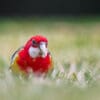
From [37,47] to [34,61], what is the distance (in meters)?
0.11

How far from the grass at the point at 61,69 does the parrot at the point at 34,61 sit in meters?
0.07

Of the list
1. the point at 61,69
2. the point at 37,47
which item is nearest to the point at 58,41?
the point at 61,69

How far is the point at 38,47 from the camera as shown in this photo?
13.2ft

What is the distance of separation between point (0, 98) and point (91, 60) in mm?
2471

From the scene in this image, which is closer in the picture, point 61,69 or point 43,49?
point 43,49

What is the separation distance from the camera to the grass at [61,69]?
323cm

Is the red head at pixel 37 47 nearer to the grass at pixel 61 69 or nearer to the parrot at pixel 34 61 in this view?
the parrot at pixel 34 61

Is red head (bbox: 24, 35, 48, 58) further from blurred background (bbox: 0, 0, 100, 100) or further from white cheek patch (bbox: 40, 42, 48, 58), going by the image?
blurred background (bbox: 0, 0, 100, 100)

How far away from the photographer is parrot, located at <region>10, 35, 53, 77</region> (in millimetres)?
3953

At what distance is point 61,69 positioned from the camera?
15.0 ft

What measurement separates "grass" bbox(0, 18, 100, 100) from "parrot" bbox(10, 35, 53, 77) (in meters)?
0.07

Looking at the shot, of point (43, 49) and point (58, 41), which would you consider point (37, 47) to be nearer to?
point (43, 49)

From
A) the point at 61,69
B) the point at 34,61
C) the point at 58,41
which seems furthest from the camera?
the point at 58,41

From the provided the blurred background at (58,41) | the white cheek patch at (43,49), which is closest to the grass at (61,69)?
the blurred background at (58,41)
